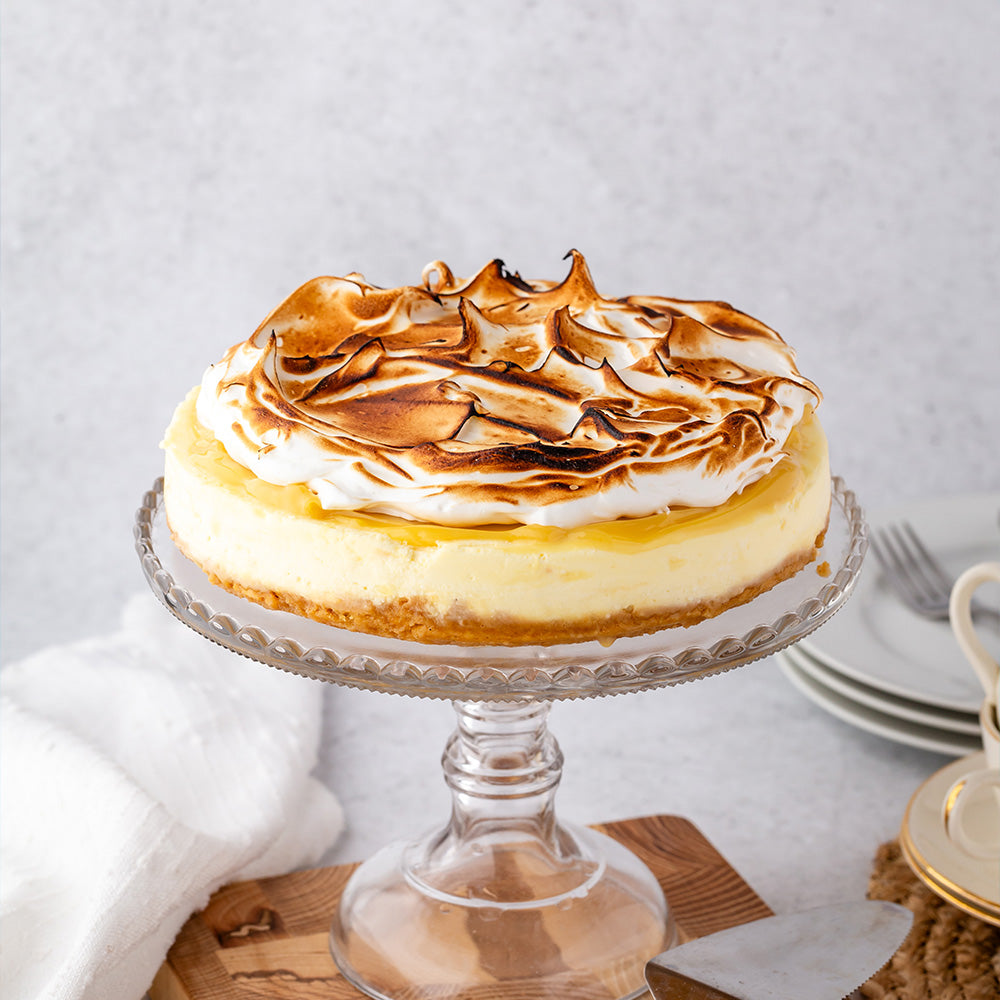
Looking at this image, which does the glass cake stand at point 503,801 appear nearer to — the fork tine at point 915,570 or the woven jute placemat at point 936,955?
the woven jute placemat at point 936,955

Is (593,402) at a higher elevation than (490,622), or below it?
higher

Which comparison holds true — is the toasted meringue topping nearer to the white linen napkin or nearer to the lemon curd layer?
the lemon curd layer

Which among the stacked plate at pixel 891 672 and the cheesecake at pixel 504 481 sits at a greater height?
the cheesecake at pixel 504 481

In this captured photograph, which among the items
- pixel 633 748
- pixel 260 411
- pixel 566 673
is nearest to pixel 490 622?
pixel 566 673

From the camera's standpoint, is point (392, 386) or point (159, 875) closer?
point (392, 386)

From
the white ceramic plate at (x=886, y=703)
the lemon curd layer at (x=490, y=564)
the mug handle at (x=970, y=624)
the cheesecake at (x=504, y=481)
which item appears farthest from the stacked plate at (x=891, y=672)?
the lemon curd layer at (x=490, y=564)

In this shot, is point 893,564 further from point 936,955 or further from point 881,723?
point 936,955

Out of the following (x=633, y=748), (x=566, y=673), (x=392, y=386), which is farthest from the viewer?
(x=633, y=748)

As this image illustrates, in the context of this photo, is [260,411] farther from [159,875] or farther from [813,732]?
[813,732]
